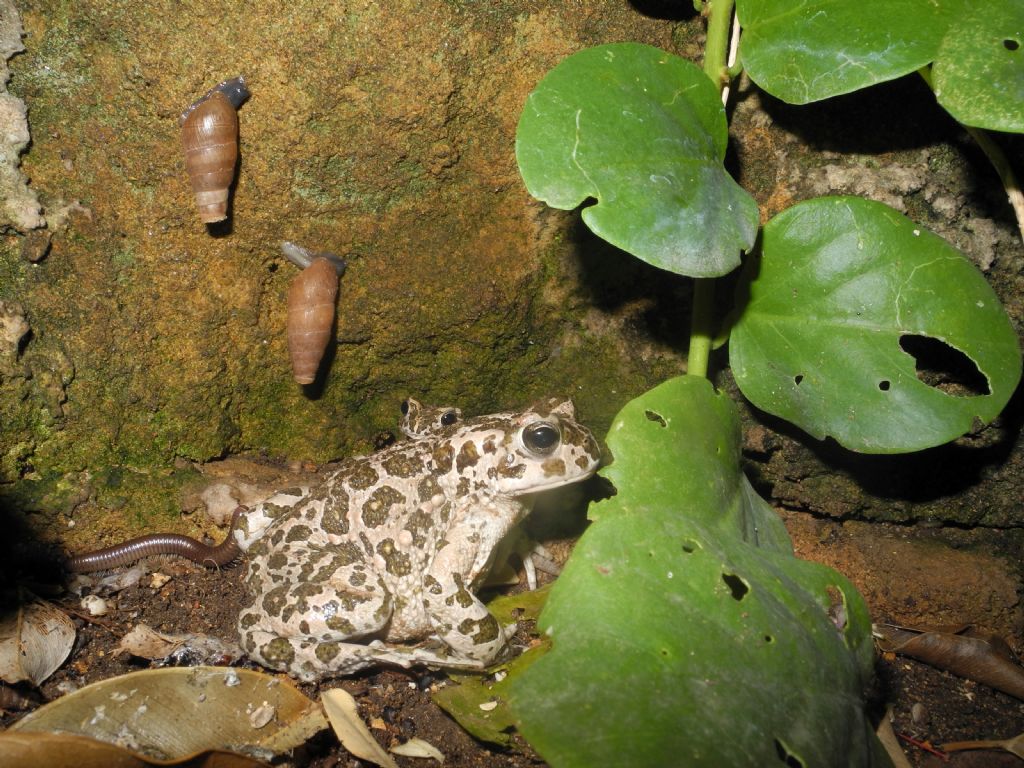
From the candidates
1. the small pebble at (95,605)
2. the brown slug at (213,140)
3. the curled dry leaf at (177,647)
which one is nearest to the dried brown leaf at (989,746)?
the curled dry leaf at (177,647)

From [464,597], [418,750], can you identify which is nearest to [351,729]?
→ [418,750]

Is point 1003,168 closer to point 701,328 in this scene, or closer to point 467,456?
point 701,328

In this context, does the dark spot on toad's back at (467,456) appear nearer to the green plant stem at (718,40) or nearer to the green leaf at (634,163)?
the green leaf at (634,163)

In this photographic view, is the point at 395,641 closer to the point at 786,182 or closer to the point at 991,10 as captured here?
the point at 786,182

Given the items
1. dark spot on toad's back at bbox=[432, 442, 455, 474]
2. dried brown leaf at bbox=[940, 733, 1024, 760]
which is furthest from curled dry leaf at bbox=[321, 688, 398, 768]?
dried brown leaf at bbox=[940, 733, 1024, 760]

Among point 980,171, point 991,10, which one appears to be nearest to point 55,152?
point 991,10

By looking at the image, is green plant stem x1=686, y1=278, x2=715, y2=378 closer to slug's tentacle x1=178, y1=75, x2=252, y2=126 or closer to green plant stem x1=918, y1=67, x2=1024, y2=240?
green plant stem x1=918, y1=67, x2=1024, y2=240
